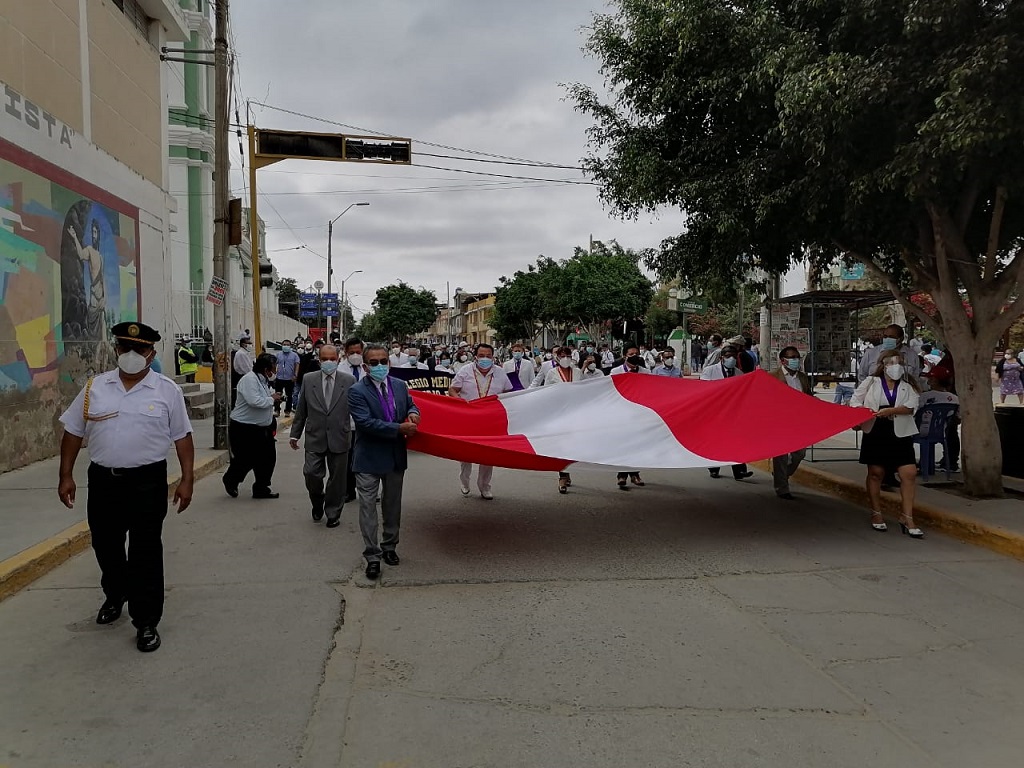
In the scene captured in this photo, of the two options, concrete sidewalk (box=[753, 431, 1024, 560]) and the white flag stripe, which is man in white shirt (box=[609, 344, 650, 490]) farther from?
concrete sidewalk (box=[753, 431, 1024, 560])

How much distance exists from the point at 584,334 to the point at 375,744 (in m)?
49.8

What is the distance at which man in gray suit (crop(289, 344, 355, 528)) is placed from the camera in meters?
7.89

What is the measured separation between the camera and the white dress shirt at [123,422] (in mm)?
4582

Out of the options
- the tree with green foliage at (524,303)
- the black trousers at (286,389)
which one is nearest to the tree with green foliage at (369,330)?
the tree with green foliage at (524,303)

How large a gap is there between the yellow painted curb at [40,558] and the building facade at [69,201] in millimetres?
3789

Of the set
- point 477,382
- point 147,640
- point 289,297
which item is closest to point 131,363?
point 147,640

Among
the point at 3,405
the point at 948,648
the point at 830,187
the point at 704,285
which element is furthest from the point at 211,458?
the point at 948,648

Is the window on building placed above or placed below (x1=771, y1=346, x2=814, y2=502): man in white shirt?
above

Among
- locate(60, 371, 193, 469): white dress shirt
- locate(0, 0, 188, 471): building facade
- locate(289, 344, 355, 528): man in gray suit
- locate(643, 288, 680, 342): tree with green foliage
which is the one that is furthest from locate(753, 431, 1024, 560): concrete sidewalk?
locate(643, 288, 680, 342): tree with green foliage

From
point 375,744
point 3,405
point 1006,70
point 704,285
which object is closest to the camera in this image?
point 375,744

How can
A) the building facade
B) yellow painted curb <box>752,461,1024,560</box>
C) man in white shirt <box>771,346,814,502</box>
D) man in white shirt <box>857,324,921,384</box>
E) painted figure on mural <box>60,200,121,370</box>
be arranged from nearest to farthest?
1. yellow painted curb <box>752,461,1024,560</box>
2. man in white shirt <box>771,346,814,502</box>
3. man in white shirt <box>857,324,921,384</box>
4. the building facade
5. painted figure on mural <box>60,200,121,370</box>

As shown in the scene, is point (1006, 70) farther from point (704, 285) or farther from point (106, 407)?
point (106, 407)

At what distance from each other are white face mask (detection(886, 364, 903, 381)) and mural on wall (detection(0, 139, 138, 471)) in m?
10.1

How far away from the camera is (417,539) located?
7.27m
